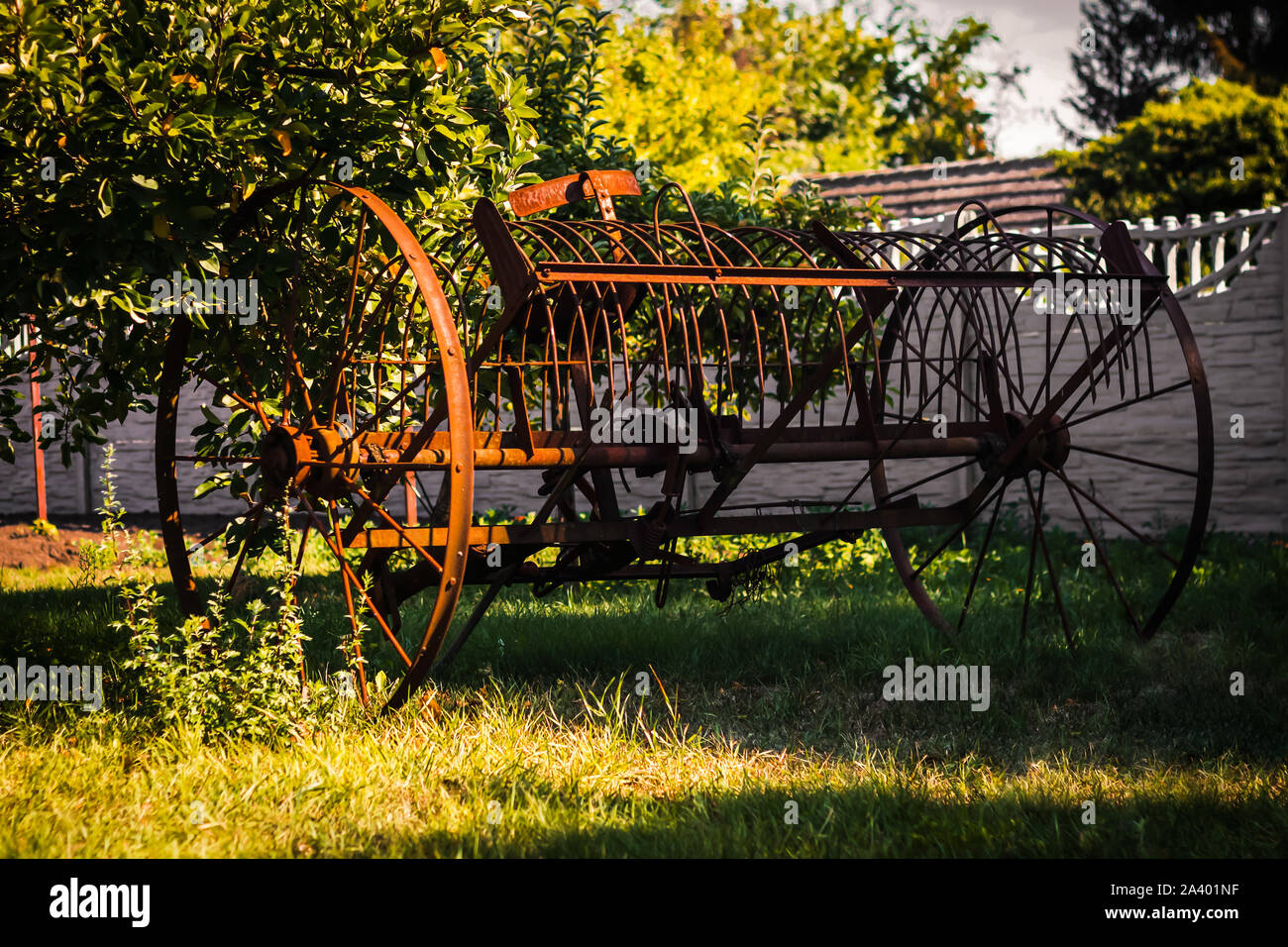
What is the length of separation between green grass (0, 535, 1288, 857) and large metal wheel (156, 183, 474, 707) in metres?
Result: 0.44

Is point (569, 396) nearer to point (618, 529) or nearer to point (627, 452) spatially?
point (627, 452)

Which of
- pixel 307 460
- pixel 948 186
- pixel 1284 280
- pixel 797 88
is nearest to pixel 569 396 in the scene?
pixel 307 460

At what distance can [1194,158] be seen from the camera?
9.76m

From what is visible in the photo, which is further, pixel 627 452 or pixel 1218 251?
pixel 1218 251

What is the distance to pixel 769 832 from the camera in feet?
11.3

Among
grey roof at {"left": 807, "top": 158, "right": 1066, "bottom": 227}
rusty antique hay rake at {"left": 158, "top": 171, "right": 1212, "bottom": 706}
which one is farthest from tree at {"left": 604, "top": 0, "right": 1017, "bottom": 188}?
rusty antique hay rake at {"left": 158, "top": 171, "right": 1212, "bottom": 706}

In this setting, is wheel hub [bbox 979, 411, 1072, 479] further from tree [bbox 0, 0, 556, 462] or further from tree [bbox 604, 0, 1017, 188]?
tree [bbox 604, 0, 1017, 188]

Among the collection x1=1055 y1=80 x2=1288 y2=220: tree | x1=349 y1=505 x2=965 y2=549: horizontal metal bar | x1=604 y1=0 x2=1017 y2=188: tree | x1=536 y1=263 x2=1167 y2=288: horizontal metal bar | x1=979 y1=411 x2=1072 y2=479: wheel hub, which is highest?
x1=604 y1=0 x2=1017 y2=188: tree

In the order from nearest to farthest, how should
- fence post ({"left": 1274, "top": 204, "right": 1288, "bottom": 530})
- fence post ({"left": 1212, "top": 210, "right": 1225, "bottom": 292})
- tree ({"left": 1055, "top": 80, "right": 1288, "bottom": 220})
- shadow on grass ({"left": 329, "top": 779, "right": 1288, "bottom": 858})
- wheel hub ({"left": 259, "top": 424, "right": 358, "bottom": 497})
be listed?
shadow on grass ({"left": 329, "top": 779, "right": 1288, "bottom": 858}) → wheel hub ({"left": 259, "top": 424, "right": 358, "bottom": 497}) → fence post ({"left": 1274, "top": 204, "right": 1288, "bottom": 530}) → fence post ({"left": 1212, "top": 210, "right": 1225, "bottom": 292}) → tree ({"left": 1055, "top": 80, "right": 1288, "bottom": 220})

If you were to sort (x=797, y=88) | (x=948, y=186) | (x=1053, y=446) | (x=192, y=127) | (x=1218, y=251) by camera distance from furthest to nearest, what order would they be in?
(x=797, y=88) < (x=948, y=186) < (x=1218, y=251) < (x=1053, y=446) < (x=192, y=127)

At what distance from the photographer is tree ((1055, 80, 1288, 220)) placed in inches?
371

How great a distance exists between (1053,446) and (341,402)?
3031 mm

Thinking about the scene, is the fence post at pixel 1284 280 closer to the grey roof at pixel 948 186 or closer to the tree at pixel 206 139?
the grey roof at pixel 948 186

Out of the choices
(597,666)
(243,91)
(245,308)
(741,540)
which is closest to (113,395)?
(245,308)
